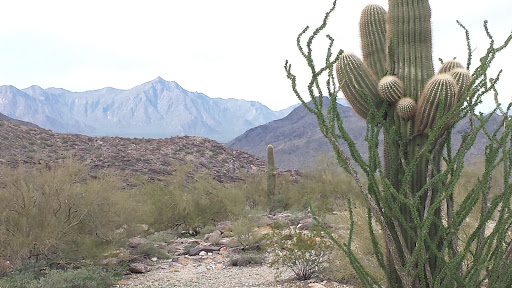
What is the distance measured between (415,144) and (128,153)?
4150 centimetres

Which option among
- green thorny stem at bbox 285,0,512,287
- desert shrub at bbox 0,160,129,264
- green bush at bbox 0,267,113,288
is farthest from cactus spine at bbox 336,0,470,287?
desert shrub at bbox 0,160,129,264

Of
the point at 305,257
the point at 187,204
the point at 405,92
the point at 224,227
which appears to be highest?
the point at 405,92

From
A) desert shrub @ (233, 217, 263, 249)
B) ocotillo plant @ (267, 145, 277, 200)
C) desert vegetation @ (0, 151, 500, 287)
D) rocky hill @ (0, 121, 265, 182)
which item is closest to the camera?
desert vegetation @ (0, 151, 500, 287)

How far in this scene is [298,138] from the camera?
323 ft

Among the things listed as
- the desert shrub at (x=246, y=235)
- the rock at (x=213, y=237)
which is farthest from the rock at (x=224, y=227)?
the desert shrub at (x=246, y=235)

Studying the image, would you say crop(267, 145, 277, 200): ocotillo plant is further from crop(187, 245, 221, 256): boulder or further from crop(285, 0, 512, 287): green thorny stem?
crop(285, 0, 512, 287): green thorny stem

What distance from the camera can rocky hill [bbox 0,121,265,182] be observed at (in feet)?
122

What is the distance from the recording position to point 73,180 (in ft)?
38.3

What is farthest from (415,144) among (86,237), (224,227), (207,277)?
(224,227)

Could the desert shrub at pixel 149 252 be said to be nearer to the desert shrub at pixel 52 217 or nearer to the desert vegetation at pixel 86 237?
the desert vegetation at pixel 86 237

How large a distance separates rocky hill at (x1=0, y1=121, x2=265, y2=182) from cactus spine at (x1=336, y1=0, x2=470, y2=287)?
29468mm

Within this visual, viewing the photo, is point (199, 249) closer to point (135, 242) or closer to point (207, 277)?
point (135, 242)

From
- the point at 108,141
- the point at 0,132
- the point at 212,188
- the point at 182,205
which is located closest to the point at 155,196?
the point at 182,205

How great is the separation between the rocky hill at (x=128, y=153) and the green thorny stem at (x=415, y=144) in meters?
29.6
